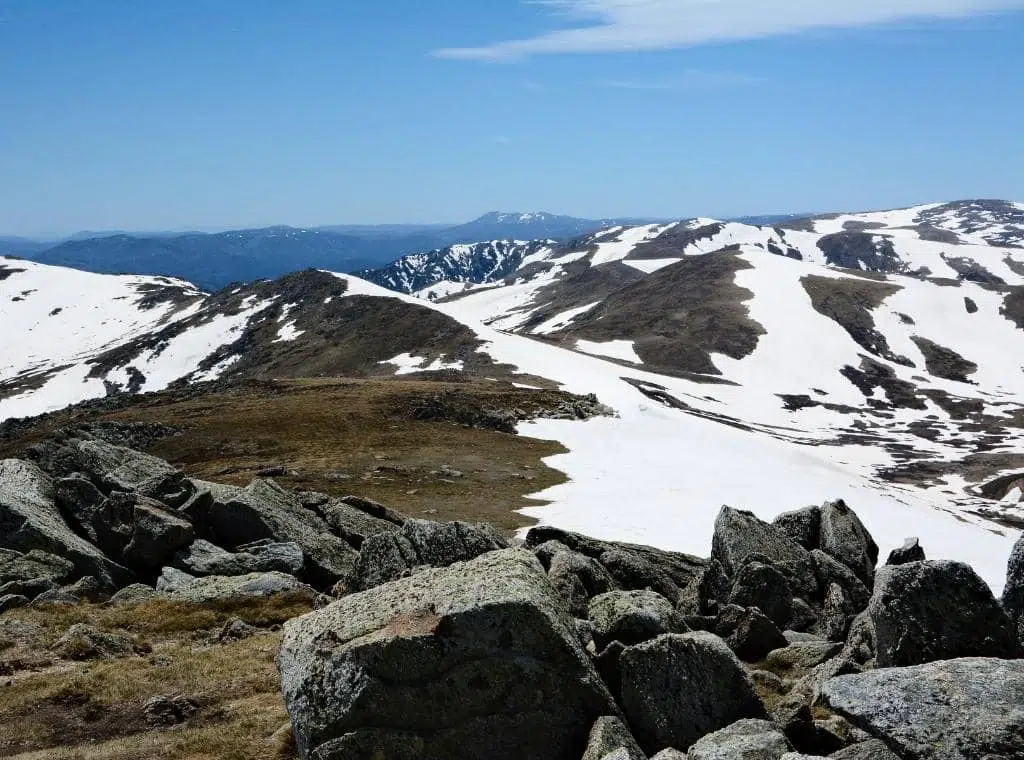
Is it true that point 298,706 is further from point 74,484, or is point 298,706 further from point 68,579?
point 74,484

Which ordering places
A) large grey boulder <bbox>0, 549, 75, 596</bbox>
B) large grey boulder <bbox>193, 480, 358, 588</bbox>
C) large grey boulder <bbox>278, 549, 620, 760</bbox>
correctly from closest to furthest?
large grey boulder <bbox>278, 549, 620, 760</bbox> < large grey boulder <bbox>0, 549, 75, 596</bbox> < large grey boulder <bbox>193, 480, 358, 588</bbox>

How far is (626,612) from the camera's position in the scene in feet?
51.8

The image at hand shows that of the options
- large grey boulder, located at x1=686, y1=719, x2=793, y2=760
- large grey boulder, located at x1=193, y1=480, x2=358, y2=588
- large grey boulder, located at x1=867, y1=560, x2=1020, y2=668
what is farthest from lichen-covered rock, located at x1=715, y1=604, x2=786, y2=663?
large grey boulder, located at x1=193, y1=480, x2=358, y2=588

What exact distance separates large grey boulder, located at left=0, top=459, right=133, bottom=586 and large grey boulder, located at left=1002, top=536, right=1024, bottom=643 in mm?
25339

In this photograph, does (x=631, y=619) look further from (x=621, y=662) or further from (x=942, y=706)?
(x=942, y=706)

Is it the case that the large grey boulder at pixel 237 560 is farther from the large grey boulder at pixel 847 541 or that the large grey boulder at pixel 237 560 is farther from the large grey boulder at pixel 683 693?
the large grey boulder at pixel 847 541

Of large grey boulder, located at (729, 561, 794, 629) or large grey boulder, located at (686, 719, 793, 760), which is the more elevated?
large grey boulder, located at (686, 719, 793, 760)

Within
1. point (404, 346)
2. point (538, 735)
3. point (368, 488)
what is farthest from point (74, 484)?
point (404, 346)

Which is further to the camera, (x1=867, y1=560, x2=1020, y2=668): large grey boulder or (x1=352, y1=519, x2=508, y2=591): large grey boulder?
(x1=352, y1=519, x2=508, y2=591): large grey boulder

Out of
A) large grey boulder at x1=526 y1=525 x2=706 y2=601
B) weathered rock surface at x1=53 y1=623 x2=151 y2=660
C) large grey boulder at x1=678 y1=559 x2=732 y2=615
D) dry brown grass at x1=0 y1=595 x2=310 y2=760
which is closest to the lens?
dry brown grass at x1=0 y1=595 x2=310 y2=760

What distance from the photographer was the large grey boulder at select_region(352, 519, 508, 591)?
70.6ft

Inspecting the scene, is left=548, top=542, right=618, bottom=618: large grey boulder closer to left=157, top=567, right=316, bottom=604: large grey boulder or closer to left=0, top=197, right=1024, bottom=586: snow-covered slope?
left=157, top=567, right=316, bottom=604: large grey boulder

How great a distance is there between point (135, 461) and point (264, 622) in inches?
549

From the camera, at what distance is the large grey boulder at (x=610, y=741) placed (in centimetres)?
1137
